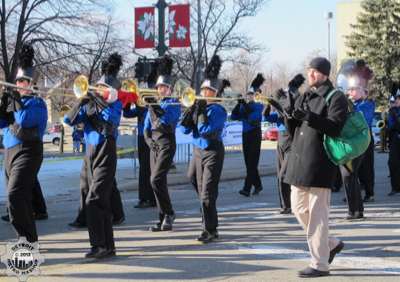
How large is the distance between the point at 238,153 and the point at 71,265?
16566 millimetres

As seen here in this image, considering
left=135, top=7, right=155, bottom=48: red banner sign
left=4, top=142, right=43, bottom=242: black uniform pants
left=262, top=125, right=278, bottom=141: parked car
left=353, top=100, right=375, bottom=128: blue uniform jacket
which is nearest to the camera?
left=4, top=142, right=43, bottom=242: black uniform pants

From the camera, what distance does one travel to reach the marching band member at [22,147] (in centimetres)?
728

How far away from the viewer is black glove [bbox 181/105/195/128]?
8531mm

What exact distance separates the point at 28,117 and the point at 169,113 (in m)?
2.49

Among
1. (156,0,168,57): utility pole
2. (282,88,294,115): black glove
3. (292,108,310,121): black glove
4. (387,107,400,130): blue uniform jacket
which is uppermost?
(156,0,168,57): utility pole

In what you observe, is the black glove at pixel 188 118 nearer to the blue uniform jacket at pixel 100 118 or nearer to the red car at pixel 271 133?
the blue uniform jacket at pixel 100 118

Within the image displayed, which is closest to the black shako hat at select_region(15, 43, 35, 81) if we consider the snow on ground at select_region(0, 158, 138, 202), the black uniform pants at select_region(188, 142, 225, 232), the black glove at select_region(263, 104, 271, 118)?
the black uniform pants at select_region(188, 142, 225, 232)

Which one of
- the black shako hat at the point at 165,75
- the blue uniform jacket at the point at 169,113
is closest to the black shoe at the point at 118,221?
the blue uniform jacket at the point at 169,113

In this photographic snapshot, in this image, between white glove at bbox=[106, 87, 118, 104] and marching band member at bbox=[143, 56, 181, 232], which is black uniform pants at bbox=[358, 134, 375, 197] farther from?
white glove at bbox=[106, 87, 118, 104]

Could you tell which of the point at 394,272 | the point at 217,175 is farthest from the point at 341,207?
the point at 394,272

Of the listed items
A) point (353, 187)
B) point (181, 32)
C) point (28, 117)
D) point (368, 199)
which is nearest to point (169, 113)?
point (28, 117)

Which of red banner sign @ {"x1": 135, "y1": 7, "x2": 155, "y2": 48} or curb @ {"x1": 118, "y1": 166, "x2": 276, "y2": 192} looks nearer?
curb @ {"x1": 118, "y1": 166, "x2": 276, "y2": 192}

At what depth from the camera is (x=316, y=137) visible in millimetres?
6500

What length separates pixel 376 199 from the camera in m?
12.4
